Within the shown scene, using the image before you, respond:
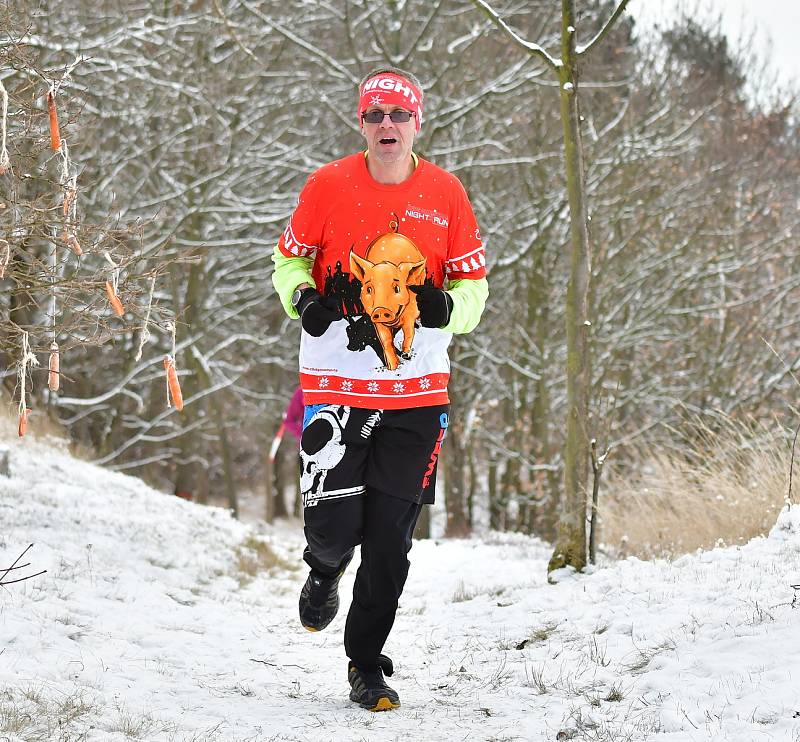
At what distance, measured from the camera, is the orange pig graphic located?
132 inches

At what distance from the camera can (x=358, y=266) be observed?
11.1 ft

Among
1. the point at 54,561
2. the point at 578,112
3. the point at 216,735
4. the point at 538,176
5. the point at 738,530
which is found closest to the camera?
the point at 216,735

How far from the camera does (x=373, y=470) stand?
343 centimetres

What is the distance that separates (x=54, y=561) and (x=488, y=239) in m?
9.92

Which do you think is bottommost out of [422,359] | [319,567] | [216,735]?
[216,735]

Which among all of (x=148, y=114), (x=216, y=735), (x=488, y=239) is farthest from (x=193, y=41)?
(x=216, y=735)

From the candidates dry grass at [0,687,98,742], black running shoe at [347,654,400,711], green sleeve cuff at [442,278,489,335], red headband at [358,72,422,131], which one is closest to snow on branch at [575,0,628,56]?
red headband at [358,72,422,131]

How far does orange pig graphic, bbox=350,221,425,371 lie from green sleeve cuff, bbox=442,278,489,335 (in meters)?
0.14

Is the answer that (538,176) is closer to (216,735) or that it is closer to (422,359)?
(422,359)

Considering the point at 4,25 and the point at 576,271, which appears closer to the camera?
the point at 4,25

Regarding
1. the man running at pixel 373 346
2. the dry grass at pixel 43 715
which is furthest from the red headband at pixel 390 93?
the dry grass at pixel 43 715

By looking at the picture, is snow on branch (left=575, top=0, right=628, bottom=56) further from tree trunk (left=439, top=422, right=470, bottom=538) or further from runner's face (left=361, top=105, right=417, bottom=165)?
tree trunk (left=439, top=422, right=470, bottom=538)

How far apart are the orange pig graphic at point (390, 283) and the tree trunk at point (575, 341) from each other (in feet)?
6.72

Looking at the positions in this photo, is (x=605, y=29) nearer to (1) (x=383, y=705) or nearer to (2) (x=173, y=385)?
(2) (x=173, y=385)
